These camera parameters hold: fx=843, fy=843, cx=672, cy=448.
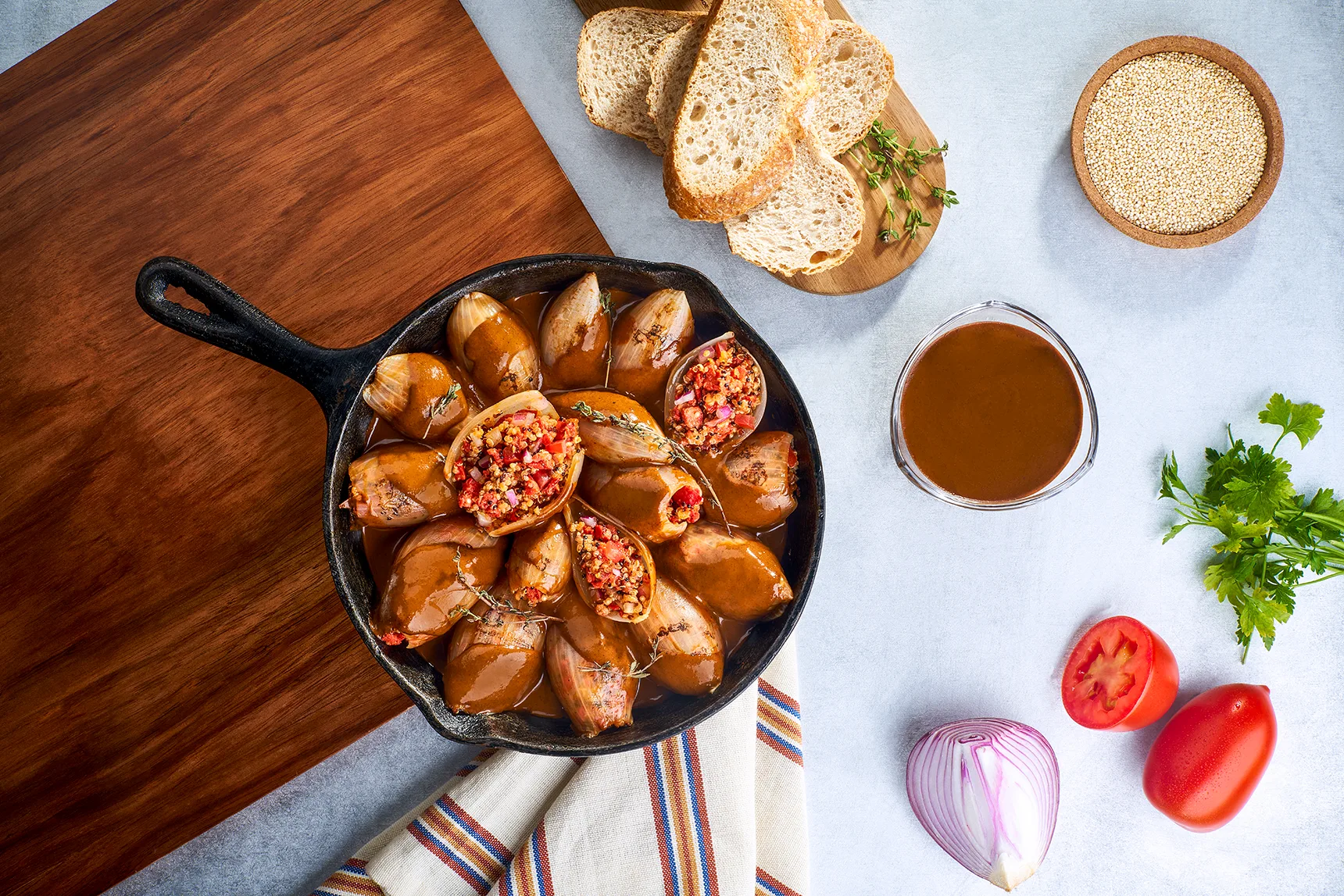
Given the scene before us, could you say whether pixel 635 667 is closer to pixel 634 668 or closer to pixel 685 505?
pixel 634 668

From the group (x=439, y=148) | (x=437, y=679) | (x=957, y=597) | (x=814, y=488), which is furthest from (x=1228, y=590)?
(x=439, y=148)

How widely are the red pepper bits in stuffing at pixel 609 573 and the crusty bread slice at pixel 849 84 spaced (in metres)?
0.83

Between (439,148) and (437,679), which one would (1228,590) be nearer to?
(437,679)

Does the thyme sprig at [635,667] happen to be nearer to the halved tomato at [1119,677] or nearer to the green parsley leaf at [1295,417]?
the halved tomato at [1119,677]

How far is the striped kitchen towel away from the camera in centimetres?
149

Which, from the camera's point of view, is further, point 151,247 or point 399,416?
point 151,247

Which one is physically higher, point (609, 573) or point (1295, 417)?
point (609, 573)

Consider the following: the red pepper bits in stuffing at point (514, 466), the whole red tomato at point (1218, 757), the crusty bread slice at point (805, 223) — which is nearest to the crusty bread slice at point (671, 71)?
the crusty bread slice at point (805, 223)

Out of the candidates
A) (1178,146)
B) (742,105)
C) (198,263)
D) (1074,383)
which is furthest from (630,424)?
(1178,146)

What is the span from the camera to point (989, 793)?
1.55 meters

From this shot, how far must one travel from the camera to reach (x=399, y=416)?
45.4 inches

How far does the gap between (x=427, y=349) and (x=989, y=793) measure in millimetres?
1259

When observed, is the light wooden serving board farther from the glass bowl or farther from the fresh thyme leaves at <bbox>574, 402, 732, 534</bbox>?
the fresh thyme leaves at <bbox>574, 402, 732, 534</bbox>

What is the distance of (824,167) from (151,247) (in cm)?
112
